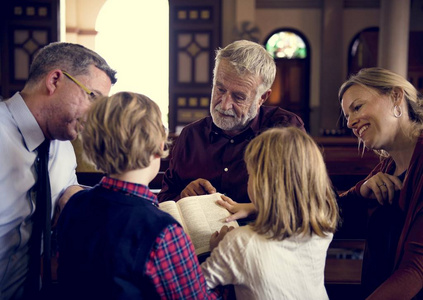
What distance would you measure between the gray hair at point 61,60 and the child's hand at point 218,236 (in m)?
0.87

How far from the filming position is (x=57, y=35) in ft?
31.6

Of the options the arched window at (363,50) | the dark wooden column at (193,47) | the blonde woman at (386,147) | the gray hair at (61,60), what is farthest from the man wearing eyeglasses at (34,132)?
the arched window at (363,50)

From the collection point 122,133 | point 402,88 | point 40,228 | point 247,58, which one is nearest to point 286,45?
point 247,58

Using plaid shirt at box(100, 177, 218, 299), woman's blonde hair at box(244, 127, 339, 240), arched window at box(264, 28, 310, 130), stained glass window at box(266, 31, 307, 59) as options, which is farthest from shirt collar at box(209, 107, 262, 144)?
Answer: stained glass window at box(266, 31, 307, 59)

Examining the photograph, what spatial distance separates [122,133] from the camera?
1258 mm

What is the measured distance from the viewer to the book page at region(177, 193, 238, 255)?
1.52m

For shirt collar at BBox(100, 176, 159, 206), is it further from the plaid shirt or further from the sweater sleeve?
the sweater sleeve

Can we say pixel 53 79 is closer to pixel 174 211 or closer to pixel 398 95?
pixel 174 211

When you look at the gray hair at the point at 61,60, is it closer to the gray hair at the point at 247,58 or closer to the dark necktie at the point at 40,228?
the dark necktie at the point at 40,228

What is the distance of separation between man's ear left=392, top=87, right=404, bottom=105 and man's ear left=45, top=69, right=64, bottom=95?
1.30 m

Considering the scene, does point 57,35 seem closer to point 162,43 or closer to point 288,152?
point 162,43

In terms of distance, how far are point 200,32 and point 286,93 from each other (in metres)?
2.68

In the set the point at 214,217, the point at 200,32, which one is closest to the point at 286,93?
the point at 200,32

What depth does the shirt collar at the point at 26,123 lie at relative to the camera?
5.70 feet
